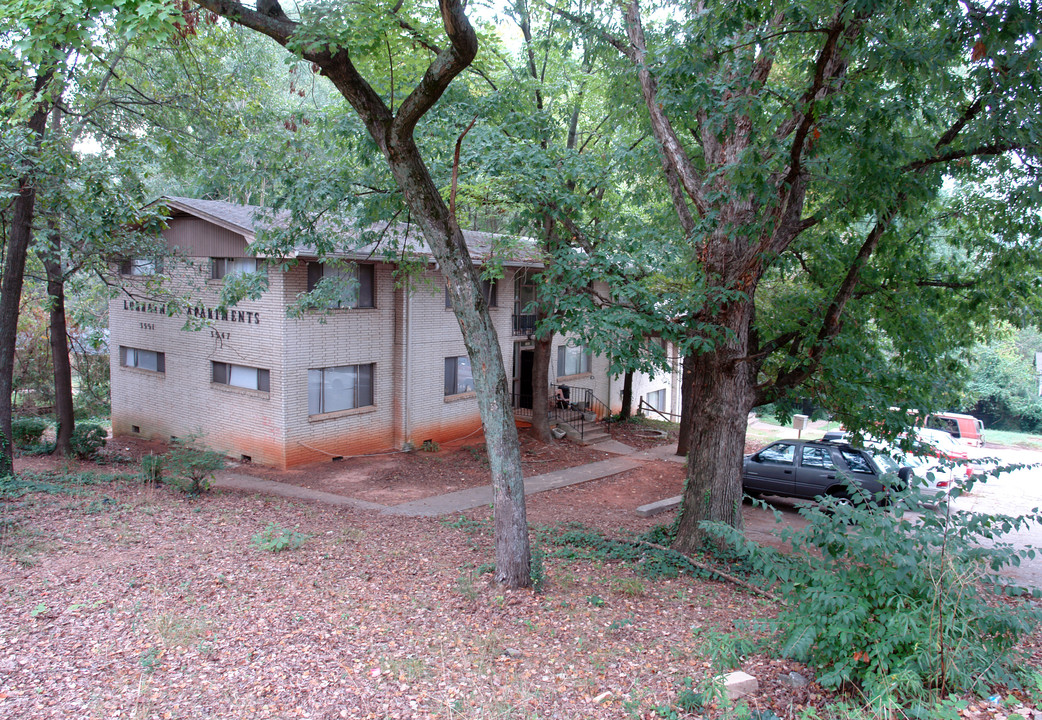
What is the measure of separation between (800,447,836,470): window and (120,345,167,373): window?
1624 centimetres

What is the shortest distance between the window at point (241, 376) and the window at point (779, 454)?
11.2m

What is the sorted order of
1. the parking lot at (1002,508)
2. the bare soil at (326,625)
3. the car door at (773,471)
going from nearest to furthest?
1. the bare soil at (326,625)
2. the parking lot at (1002,508)
3. the car door at (773,471)

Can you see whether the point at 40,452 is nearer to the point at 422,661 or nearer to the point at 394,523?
the point at 394,523

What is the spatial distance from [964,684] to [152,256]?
14947 millimetres

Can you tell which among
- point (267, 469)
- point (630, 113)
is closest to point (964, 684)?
point (630, 113)

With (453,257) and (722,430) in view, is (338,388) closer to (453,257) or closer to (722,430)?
(453,257)

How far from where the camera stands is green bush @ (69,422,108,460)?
15758 millimetres

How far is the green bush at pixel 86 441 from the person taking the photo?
15.8 meters

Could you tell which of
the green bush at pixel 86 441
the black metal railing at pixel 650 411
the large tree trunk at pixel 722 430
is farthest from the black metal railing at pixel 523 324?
the large tree trunk at pixel 722 430

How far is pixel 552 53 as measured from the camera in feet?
54.3

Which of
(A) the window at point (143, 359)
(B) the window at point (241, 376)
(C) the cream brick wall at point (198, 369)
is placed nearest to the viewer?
(C) the cream brick wall at point (198, 369)

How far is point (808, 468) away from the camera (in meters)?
13.4

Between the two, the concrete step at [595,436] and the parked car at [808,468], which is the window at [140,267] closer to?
the concrete step at [595,436]

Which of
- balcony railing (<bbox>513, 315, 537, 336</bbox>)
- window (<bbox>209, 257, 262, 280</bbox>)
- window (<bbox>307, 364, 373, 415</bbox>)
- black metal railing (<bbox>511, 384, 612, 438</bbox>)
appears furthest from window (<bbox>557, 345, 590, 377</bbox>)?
window (<bbox>209, 257, 262, 280</bbox>)
